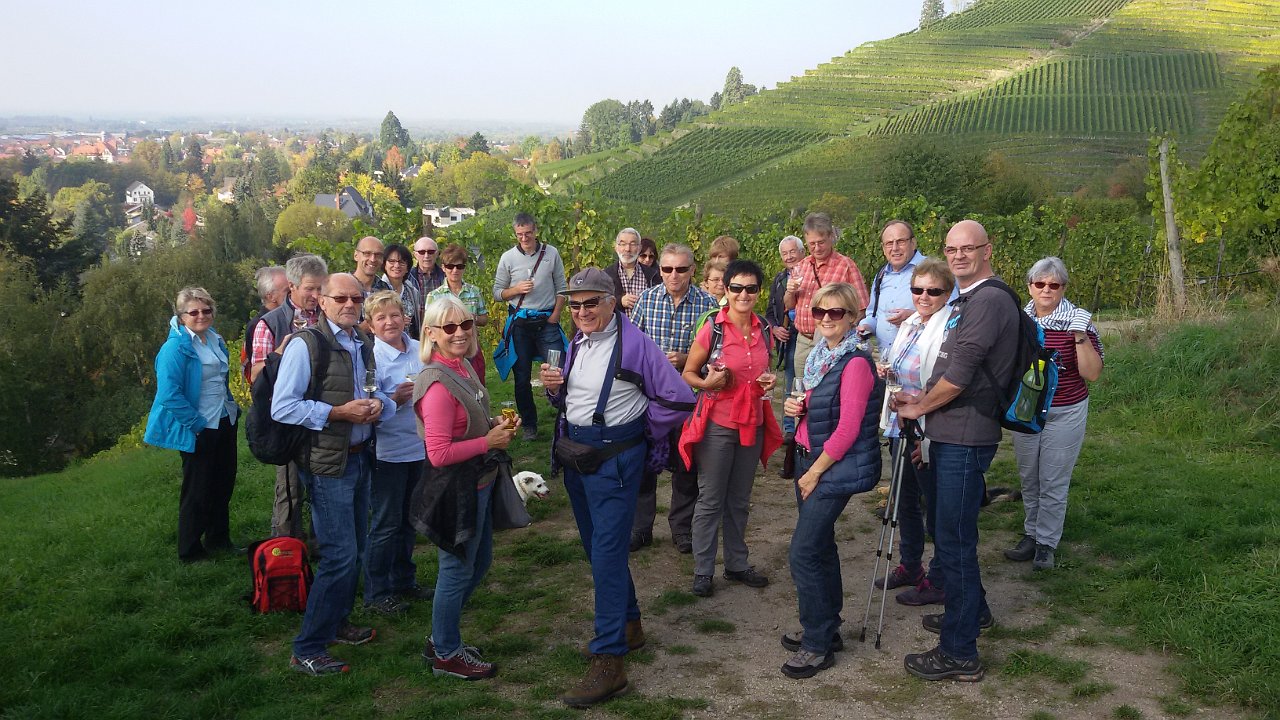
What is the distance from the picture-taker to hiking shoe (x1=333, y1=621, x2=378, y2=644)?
15.5 feet

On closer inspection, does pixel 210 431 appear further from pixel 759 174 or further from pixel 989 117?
pixel 989 117

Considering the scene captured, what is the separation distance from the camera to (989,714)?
3.97m

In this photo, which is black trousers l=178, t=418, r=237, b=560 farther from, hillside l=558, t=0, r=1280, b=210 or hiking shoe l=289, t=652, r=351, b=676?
hillside l=558, t=0, r=1280, b=210

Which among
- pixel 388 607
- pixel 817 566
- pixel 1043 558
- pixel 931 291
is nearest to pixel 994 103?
pixel 1043 558

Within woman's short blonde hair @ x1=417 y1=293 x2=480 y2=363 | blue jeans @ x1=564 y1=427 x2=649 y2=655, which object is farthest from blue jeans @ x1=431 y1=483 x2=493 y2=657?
woman's short blonde hair @ x1=417 y1=293 x2=480 y2=363

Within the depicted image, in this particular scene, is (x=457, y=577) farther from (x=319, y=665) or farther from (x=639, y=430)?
(x=639, y=430)

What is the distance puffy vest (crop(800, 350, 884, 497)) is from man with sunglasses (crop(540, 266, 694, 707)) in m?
0.63

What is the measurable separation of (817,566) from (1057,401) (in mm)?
2019

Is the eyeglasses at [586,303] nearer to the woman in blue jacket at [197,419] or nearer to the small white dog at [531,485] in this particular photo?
the woman in blue jacket at [197,419]

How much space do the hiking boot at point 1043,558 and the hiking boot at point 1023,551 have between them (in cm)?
13

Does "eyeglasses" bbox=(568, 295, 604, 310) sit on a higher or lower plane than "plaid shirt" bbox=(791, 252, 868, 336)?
higher

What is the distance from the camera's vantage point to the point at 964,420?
4.12 meters

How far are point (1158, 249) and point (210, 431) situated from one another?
49.6 feet

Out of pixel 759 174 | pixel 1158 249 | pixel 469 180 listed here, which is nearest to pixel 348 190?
pixel 469 180
